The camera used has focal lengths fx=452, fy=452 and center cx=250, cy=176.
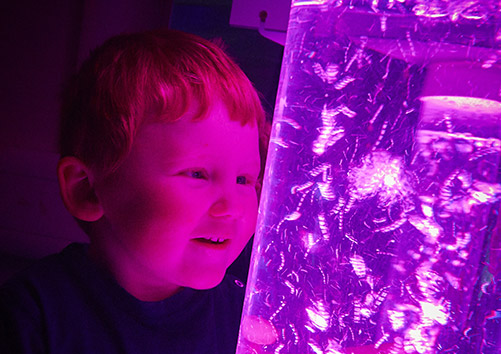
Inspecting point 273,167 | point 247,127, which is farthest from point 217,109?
point 273,167

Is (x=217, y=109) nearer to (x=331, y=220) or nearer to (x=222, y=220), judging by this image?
(x=222, y=220)

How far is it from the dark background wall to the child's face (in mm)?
498

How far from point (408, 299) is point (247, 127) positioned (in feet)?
0.81

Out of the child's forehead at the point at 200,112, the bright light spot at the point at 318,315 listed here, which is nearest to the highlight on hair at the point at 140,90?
the child's forehead at the point at 200,112

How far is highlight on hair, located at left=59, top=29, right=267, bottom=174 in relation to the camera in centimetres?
41

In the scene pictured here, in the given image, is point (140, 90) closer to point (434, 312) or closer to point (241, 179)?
point (241, 179)

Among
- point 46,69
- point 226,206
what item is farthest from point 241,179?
point 46,69

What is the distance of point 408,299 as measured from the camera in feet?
0.75

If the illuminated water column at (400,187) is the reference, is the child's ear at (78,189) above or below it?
below

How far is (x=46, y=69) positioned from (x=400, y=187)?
3.74ft

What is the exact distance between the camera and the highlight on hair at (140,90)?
406 mm

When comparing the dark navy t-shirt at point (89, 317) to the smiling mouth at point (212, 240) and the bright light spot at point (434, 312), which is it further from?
the bright light spot at point (434, 312)

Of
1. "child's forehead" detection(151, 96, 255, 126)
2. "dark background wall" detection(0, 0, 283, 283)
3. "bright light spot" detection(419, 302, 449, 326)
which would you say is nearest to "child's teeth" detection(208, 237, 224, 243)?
"child's forehead" detection(151, 96, 255, 126)

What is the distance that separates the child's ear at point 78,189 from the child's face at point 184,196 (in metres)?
0.01
